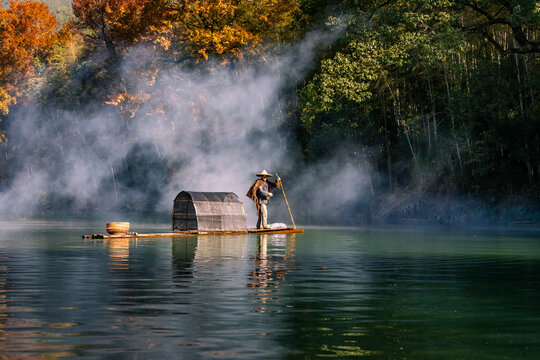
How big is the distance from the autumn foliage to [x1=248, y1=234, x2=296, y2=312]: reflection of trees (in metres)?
41.0

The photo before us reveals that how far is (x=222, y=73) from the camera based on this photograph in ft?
171

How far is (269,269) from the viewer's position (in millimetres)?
14047

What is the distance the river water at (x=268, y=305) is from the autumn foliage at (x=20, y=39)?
43789 millimetres

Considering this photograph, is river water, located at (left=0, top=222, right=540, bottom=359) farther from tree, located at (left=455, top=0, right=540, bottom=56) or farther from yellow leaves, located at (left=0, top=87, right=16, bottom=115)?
yellow leaves, located at (left=0, top=87, right=16, bottom=115)

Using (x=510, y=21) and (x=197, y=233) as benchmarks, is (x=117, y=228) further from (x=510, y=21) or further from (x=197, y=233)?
(x=510, y=21)

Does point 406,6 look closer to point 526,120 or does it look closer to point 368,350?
point 526,120

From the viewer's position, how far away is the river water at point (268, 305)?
22.4 feet

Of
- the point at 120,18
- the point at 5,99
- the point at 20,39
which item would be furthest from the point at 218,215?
the point at 20,39

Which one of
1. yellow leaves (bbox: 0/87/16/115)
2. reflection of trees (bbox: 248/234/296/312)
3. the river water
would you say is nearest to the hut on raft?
reflection of trees (bbox: 248/234/296/312)

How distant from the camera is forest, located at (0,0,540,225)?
35.3 metres

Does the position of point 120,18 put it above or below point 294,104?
above

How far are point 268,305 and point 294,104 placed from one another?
40470mm

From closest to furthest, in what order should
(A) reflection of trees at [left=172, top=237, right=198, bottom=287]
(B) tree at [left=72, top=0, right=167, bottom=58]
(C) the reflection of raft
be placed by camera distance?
(A) reflection of trees at [left=172, top=237, right=198, bottom=287]
(C) the reflection of raft
(B) tree at [left=72, top=0, right=167, bottom=58]

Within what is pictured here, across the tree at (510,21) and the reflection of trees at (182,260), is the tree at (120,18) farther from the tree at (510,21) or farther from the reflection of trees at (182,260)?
the reflection of trees at (182,260)
